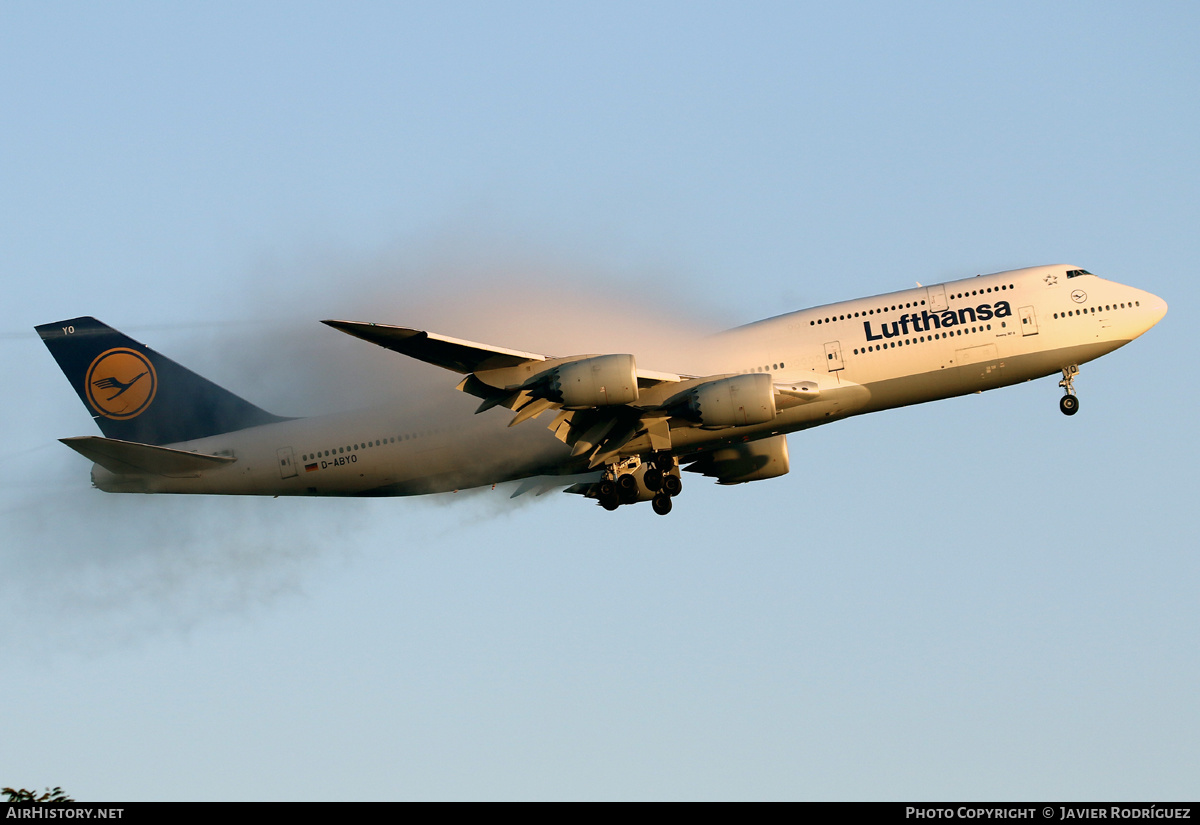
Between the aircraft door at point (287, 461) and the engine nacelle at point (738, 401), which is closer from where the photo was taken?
the engine nacelle at point (738, 401)

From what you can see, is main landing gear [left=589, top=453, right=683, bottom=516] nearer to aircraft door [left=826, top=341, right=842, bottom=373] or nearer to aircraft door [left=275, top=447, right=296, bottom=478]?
aircraft door [left=826, top=341, right=842, bottom=373]

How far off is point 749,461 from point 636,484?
570cm

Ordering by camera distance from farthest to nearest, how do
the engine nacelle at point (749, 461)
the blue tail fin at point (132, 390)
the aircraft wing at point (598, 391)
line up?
the engine nacelle at point (749, 461) < the blue tail fin at point (132, 390) < the aircraft wing at point (598, 391)

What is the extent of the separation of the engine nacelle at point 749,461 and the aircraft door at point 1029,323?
992 cm

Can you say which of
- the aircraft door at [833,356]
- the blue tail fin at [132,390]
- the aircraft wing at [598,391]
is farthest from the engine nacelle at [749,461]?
the blue tail fin at [132,390]

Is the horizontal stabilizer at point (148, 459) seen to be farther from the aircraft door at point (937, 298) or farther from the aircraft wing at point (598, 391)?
the aircraft door at point (937, 298)

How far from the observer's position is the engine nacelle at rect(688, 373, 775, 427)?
124ft

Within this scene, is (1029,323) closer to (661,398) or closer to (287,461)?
(661,398)

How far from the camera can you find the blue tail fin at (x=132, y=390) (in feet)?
148

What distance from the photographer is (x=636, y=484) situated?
142ft
